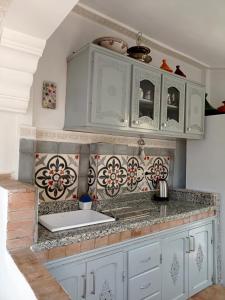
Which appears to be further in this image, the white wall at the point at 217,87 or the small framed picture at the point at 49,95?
the white wall at the point at 217,87

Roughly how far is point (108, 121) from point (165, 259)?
3.61 feet

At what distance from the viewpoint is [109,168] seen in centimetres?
206

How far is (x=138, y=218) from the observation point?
1654 millimetres

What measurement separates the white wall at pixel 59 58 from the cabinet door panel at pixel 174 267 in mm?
1241

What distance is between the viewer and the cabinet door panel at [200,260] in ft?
6.62

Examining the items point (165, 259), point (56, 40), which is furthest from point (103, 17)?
point (165, 259)

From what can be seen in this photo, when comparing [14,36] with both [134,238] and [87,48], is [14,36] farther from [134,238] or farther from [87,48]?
[134,238]

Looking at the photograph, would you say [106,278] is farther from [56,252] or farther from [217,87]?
[217,87]

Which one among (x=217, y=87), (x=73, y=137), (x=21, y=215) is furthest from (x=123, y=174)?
(x=217, y=87)

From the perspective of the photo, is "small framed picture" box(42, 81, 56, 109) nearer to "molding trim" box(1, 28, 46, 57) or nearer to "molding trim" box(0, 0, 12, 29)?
"molding trim" box(1, 28, 46, 57)

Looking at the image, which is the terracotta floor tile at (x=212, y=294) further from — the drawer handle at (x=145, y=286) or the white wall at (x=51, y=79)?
the white wall at (x=51, y=79)

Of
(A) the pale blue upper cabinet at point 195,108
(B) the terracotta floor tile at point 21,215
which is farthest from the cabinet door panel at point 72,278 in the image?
(A) the pale blue upper cabinet at point 195,108

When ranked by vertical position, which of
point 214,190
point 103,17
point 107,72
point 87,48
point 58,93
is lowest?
point 214,190

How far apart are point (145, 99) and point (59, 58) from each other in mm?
747
